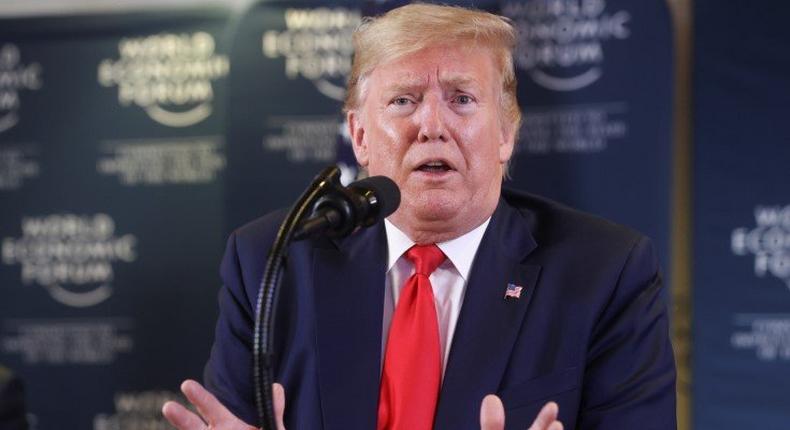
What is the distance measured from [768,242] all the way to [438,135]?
1.97 metres

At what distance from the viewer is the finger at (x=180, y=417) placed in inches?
71.2

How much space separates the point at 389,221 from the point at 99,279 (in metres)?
2.54

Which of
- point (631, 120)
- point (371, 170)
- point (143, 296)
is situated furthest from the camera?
point (143, 296)

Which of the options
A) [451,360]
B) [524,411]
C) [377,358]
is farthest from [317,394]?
[524,411]

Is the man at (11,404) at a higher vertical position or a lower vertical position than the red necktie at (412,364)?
lower

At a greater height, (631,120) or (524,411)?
(631,120)

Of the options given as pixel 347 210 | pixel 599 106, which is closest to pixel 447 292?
pixel 347 210

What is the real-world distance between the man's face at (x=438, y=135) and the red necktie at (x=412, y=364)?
155 mm

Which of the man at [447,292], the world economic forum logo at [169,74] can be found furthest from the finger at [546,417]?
the world economic forum logo at [169,74]

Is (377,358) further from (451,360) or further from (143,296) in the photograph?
(143,296)

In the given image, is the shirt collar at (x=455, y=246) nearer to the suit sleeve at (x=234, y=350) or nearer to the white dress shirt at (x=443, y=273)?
the white dress shirt at (x=443, y=273)

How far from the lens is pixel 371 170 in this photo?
2297mm

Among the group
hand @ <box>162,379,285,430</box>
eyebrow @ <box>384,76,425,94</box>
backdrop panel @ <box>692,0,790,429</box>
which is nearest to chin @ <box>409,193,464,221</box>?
eyebrow @ <box>384,76,425,94</box>

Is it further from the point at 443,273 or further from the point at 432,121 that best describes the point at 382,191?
the point at 443,273
